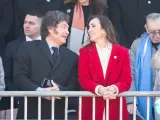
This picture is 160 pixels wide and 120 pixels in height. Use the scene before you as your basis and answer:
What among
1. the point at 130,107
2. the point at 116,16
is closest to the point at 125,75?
the point at 130,107

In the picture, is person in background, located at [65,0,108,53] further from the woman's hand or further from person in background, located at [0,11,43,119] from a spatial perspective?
the woman's hand

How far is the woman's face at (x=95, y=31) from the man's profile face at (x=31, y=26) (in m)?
1.17

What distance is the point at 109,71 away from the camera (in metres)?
7.26

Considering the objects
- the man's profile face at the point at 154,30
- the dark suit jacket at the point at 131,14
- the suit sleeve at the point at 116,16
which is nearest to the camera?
the man's profile face at the point at 154,30

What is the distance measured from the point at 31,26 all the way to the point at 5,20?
55 cm

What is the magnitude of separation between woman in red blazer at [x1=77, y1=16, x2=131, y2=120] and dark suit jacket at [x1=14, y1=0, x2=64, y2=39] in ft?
5.05

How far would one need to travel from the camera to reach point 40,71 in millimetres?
7234

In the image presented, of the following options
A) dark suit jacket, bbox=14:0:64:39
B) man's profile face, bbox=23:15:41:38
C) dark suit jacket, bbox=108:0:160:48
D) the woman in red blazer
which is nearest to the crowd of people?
the woman in red blazer

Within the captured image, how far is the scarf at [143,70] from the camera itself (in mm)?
7875

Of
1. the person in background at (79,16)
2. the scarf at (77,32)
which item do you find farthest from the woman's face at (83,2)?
Answer: the scarf at (77,32)

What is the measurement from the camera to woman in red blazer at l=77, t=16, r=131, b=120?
717 centimetres

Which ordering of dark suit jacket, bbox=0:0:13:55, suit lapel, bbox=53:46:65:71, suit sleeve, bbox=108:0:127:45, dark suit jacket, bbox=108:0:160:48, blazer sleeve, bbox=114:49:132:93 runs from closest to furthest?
blazer sleeve, bbox=114:49:132:93
suit lapel, bbox=53:46:65:71
dark suit jacket, bbox=0:0:13:55
suit sleeve, bbox=108:0:127:45
dark suit jacket, bbox=108:0:160:48

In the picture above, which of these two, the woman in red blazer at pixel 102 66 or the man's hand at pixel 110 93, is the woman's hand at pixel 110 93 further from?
the woman in red blazer at pixel 102 66

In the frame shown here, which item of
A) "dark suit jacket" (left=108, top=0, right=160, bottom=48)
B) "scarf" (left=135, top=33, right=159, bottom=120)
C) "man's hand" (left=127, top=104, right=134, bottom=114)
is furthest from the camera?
"dark suit jacket" (left=108, top=0, right=160, bottom=48)
